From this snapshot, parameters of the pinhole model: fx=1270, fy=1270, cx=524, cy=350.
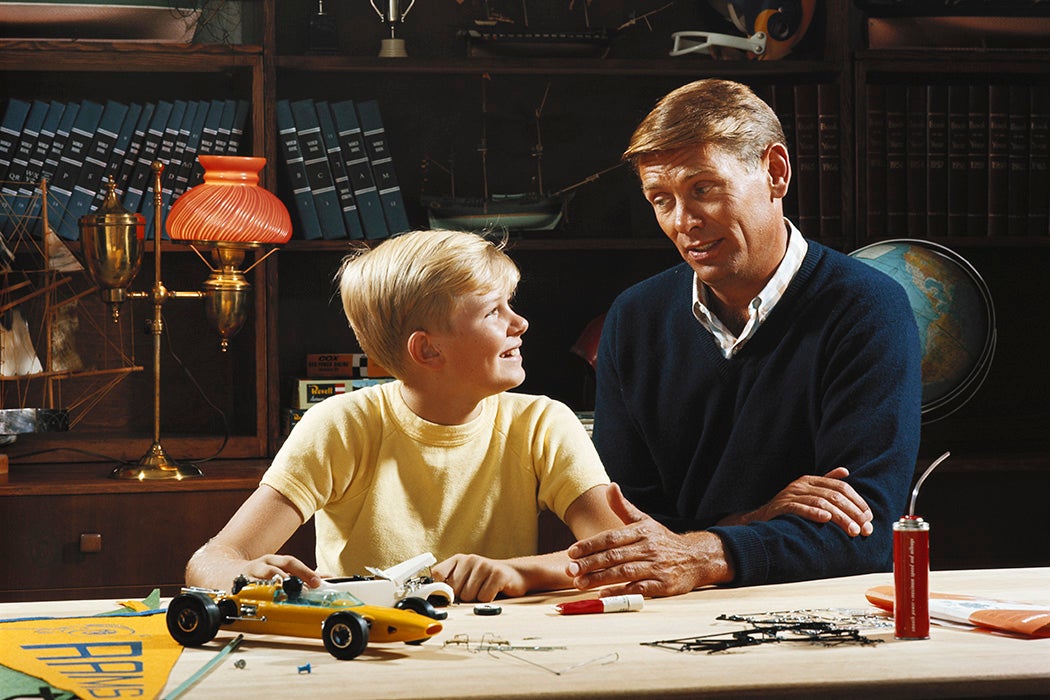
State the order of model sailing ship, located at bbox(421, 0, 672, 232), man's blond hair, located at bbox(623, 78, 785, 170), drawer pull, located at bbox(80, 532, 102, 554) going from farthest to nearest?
model sailing ship, located at bbox(421, 0, 672, 232)
drawer pull, located at bbox(80, 532, 102, 554)
man's blond hair, located at bbox(623, 78, 785, 170)

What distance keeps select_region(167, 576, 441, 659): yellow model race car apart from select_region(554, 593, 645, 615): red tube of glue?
21 cm

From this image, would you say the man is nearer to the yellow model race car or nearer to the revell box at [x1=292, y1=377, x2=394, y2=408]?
the yellow model race car

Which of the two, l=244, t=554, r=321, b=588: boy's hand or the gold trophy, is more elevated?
the gold trophy

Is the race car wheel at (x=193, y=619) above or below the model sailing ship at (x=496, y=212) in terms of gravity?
below

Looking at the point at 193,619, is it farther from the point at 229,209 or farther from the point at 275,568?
the point at 229,209

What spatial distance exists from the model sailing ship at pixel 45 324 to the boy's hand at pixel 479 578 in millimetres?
1553

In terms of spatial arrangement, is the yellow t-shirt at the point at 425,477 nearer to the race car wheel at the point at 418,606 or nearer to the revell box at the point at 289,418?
the race car wheel at the point at 418,606

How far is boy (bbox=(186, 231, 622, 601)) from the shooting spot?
1.84m

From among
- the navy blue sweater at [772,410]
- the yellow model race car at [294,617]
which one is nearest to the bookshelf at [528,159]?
the navy blue sweater at [772,410]

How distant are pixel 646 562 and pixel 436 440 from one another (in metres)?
0.44

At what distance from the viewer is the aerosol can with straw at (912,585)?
4.22 feet

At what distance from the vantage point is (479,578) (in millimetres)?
1556

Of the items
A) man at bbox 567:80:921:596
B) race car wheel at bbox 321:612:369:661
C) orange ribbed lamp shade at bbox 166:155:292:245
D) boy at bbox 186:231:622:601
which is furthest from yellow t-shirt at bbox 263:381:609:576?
→ orange ribbed lamp shade at bbox 166:155:292:245

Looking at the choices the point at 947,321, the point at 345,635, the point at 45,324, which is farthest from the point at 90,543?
the point at 947,321
